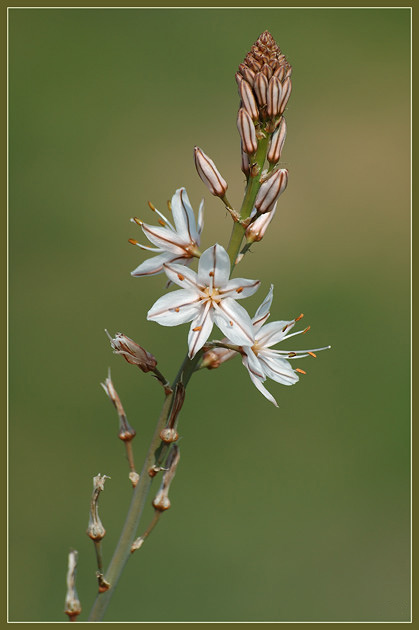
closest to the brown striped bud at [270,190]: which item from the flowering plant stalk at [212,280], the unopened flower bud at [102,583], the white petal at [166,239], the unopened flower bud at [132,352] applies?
the flowering plant stalk at [212,280]

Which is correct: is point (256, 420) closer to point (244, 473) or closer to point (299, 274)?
point (244, 473)

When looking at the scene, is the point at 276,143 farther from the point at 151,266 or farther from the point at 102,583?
the point at 102,583

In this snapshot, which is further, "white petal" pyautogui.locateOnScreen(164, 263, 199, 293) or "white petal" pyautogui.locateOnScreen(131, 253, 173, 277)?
"white petal" pyautogui.locateOnScreen(131, 253, 173, 277)

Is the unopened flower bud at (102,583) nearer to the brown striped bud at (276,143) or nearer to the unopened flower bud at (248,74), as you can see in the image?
the brown striped bud at (276,143)

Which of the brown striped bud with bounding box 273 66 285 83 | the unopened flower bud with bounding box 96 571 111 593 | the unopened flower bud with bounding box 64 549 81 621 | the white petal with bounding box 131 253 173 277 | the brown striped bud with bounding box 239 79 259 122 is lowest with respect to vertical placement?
the unopened flower bud with bounding box 64 549 81 621

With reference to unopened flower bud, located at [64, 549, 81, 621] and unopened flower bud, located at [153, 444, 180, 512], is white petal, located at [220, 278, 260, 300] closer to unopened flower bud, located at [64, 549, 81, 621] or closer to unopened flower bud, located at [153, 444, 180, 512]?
unopened flower bud, located at [153, 444, 180, 512]

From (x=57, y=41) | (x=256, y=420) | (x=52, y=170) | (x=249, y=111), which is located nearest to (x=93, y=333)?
(x=256, y=420)

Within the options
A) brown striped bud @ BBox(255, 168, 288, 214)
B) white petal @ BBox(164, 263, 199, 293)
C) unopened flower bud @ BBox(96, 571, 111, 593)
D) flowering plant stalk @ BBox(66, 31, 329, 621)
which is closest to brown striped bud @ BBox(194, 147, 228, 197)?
flowering plant stalk @ BBox(66, 31, 329, 621)
